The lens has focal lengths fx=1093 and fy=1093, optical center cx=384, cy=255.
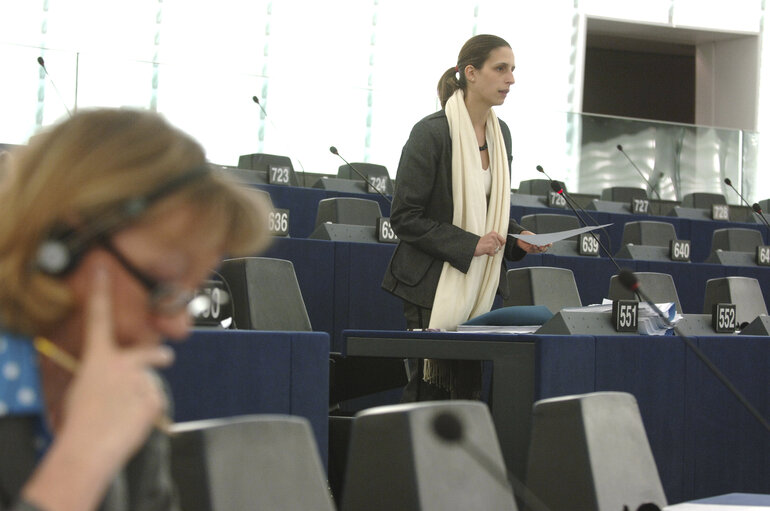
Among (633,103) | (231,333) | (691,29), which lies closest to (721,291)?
(231,333)

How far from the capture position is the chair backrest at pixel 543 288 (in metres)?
4.12

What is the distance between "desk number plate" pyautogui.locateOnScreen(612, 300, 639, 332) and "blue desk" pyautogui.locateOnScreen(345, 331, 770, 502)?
8 centimetres

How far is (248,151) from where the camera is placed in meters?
8.47

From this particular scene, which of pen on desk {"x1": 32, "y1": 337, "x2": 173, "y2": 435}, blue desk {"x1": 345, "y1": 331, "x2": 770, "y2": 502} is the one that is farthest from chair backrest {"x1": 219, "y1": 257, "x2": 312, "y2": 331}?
pen on desk {"x1": 32, "y1": 337, "x2": 173, "y2": 435}

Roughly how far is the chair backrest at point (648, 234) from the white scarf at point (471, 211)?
11.8 feet

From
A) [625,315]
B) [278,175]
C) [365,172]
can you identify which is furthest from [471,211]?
[365,172]

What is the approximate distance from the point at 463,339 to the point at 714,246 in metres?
4.52

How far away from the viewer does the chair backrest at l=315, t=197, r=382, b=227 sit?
18.1 ft

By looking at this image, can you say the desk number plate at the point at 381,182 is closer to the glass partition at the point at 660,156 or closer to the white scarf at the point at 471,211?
the glass partition at the point at 660,156

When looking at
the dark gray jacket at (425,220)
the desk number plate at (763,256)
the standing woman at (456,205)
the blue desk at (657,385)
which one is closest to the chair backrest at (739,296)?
the blue desk at (657,385)

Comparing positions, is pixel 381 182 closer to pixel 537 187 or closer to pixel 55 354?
pixel 537 187

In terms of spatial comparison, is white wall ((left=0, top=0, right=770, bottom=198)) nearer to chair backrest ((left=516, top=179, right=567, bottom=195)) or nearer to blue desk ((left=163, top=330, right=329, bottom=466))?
chair backrest ((left=516, top=179, right=567, bottom=195))

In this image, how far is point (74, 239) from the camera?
81 cm

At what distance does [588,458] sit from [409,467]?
453 millimetres
